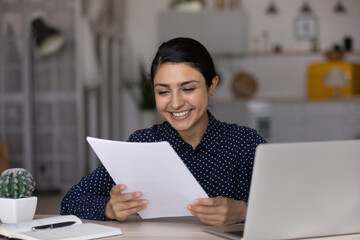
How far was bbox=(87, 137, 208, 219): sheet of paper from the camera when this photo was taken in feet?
5.66

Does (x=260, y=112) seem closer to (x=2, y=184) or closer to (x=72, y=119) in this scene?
(x=72, y=119)

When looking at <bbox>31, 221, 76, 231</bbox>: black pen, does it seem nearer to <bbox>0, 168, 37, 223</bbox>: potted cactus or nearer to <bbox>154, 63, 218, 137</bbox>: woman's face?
<bbox>0, 168, 37, 223</bbox>: potted cactus

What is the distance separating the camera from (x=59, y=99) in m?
7.61

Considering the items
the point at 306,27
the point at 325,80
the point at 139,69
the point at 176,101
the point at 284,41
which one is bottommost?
the point at 325,80

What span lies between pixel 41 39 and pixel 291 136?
369cm

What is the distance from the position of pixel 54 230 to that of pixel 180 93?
2.20ft

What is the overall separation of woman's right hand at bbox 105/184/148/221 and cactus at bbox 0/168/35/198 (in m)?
0.26

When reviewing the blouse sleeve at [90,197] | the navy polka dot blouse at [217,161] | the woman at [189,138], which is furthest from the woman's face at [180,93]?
the blouse sleeve at [90,197]

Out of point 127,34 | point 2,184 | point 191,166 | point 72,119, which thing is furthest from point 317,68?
point 2,184

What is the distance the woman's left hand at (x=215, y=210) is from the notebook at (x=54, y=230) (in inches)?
9.4

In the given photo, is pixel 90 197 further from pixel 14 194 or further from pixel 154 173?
pixel 154 173

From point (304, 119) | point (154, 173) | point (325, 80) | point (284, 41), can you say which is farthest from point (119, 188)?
point (284, 41)

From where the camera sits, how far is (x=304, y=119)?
8625 millimetres

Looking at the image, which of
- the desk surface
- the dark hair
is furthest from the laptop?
the dark hair
